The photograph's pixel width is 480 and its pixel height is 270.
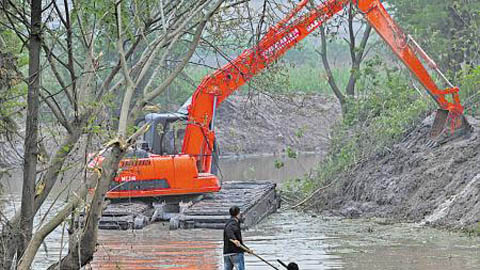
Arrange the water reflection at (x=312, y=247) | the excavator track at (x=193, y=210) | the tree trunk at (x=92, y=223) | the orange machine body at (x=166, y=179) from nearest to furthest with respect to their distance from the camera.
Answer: the tree trunk at (x=92, y=223), the water reflection at (x=312, y=247), the excavator track at (x=193, y=210), the orange machine body at (x=166, y=179)

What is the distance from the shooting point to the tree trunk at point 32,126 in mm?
9695

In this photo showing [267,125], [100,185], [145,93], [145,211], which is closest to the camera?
[100,185]

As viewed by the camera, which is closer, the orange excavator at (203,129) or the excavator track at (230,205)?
the excavator track at (230,205)

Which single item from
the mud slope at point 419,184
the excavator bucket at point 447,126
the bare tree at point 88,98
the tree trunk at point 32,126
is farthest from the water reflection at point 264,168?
the tree trunk at point 32,126

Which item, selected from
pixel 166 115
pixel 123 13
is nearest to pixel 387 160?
pixel 166 115

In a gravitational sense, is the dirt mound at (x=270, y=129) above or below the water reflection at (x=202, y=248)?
above

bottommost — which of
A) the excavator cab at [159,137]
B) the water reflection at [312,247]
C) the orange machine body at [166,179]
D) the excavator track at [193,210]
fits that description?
the water reflection at [312,247]

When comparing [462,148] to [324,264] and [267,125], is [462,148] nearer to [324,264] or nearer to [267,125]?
[324,264]

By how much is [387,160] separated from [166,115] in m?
6.21

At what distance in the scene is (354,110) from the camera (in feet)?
96.9

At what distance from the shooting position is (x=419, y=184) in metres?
24.1

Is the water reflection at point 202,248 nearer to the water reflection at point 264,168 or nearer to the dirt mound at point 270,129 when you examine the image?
the water reflection at point 264,168

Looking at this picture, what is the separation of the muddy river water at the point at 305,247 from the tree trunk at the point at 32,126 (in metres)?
6.49

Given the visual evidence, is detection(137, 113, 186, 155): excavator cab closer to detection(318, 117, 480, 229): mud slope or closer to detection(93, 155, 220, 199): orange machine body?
detection(93, 155, 220, 199): orange machine body
